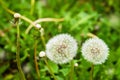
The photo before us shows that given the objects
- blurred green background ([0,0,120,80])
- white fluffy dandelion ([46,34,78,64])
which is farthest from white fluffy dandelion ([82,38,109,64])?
blurred green background ([0,0,120,80])

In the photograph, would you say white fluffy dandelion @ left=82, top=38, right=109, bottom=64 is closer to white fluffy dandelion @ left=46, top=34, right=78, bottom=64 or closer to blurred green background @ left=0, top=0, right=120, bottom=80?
white fluffy dandelion @ left=46, top=34, right=78, bottom=64

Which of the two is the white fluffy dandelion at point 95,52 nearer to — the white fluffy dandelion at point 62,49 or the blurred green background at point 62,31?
the white fluffy dandelion at point 62,49

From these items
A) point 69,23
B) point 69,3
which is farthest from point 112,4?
point 69,23

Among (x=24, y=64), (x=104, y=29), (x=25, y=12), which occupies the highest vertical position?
(x=25, y=12)

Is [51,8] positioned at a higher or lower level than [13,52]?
higher

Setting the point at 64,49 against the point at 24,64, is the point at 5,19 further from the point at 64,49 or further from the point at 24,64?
the point at 64,49

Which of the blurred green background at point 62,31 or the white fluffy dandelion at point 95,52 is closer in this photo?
the white fluffy dandelion at point 95,52

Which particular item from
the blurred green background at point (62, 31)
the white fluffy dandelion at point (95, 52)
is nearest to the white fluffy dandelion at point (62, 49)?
the white fluffy dandelion at point (95, 52)
